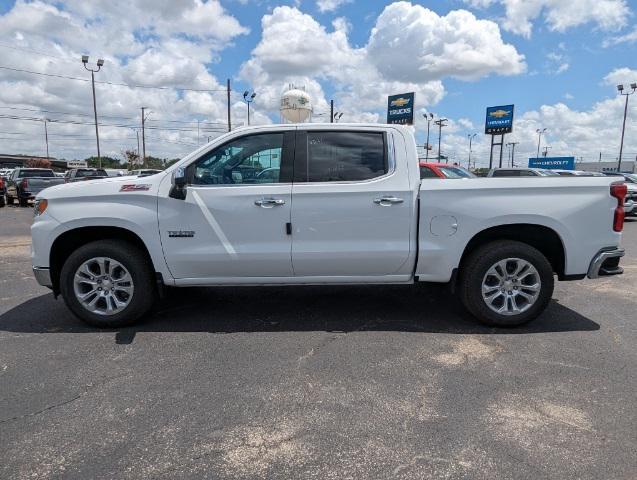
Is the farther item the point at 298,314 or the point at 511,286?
the point at 298,314

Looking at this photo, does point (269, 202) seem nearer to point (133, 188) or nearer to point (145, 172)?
point (133, 188)

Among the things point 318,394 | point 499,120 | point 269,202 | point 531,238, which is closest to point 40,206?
point 269,202

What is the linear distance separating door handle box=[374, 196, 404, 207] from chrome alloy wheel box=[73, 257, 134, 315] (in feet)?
8.07

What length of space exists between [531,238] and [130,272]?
13.0 feet

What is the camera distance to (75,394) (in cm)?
340

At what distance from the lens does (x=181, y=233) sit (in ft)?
14.9

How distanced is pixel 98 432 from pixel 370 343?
90.6 inches

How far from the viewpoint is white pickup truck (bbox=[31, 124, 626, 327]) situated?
4.51m

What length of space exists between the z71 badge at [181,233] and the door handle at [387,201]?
1.75 metres

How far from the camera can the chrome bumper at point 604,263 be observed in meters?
4.59

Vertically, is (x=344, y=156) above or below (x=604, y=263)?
above

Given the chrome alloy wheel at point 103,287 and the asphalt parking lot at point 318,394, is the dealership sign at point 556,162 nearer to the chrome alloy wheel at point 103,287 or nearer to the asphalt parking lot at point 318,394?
the asphalt parking lot at point 318,394

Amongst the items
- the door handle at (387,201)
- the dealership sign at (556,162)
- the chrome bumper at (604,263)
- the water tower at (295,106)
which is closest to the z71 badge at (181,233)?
the door handle at (387,201)

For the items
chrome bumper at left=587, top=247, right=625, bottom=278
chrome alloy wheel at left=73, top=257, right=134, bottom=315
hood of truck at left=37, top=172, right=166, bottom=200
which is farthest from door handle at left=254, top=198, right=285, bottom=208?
chrome bumper at left=587, top=247, right=625, bottom=278
